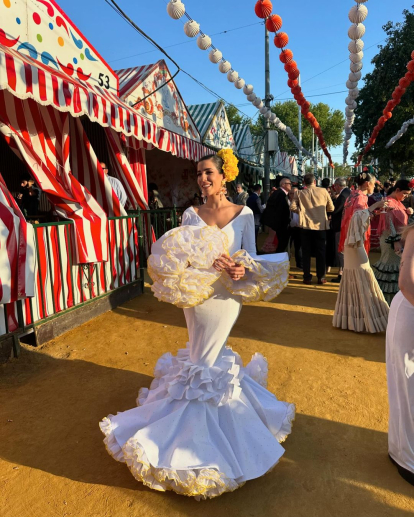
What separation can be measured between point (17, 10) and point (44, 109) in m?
1.32

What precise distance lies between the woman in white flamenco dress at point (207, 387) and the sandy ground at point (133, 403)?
0.19 meters

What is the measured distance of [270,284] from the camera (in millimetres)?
2131

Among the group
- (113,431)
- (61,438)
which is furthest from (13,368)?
(113,431)

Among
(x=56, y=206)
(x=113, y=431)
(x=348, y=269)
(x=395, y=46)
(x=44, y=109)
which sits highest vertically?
(x=395, y=46)

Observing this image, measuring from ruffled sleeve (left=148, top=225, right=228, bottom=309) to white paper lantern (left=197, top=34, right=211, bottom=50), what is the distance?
6203 millimetres

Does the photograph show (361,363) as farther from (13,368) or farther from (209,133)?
(209,133)

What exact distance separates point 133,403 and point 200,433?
1080mm

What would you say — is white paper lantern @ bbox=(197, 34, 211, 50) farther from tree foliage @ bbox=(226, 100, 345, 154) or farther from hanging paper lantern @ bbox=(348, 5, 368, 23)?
tree foliage @ bbox=(226, 100, 345, 154)

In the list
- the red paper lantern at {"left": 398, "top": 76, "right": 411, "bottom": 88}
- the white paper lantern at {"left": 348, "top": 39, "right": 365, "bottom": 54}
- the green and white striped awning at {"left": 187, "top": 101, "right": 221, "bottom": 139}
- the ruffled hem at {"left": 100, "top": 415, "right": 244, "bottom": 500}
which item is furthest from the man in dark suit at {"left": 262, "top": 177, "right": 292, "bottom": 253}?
the ruffled hem at {"left": 100, "top": 415, "right": 244, "bottom": 500}

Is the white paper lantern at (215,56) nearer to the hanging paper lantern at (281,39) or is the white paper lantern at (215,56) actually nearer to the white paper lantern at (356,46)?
the hanging paper lantern at (281,39)

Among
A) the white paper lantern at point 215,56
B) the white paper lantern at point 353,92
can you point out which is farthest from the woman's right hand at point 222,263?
the white paper lantern at point 353,92

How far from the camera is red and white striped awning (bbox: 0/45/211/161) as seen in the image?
332cm

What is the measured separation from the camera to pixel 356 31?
6117 mm

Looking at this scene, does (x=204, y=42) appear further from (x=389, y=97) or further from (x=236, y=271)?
(x=389, y=97)
